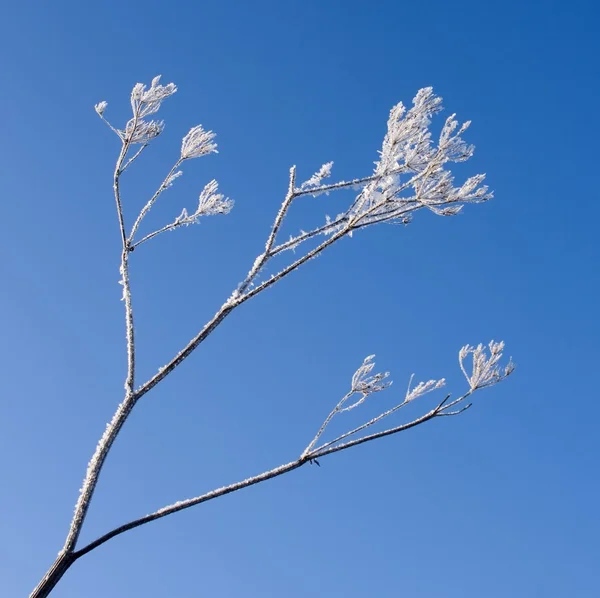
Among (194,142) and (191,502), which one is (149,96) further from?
(191,502)

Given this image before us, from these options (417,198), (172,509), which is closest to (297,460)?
(172,509)

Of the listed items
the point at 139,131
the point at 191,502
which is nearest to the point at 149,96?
the point at 139,131

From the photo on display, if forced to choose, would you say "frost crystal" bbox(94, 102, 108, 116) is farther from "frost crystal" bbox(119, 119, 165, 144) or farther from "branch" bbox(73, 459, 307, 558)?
"branch" bbox(73, 459, 307, 558)

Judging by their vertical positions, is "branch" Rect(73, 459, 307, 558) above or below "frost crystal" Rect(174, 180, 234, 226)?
below

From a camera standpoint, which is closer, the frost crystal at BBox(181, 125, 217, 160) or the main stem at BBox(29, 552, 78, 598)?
the main stem at BBox(29, 552, 78, 598)

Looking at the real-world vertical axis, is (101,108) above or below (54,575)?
above

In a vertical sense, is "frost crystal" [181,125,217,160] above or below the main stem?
above

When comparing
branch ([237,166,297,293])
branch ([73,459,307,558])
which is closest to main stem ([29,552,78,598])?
branch ([73,459,307,558])

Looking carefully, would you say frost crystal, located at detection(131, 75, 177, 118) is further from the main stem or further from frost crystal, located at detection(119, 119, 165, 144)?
the main stem

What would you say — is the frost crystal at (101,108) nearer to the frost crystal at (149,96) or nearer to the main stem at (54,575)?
the frost crystal at (149,96)

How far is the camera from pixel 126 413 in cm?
362

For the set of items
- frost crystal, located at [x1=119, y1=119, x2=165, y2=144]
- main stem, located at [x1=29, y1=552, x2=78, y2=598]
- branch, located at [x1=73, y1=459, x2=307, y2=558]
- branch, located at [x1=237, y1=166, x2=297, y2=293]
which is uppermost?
frost crystal, located at [x1=119, y1=119, x2=165, y2=144]

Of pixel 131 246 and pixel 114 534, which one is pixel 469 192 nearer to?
pixel 131 246

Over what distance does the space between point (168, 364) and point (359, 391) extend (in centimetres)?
145
